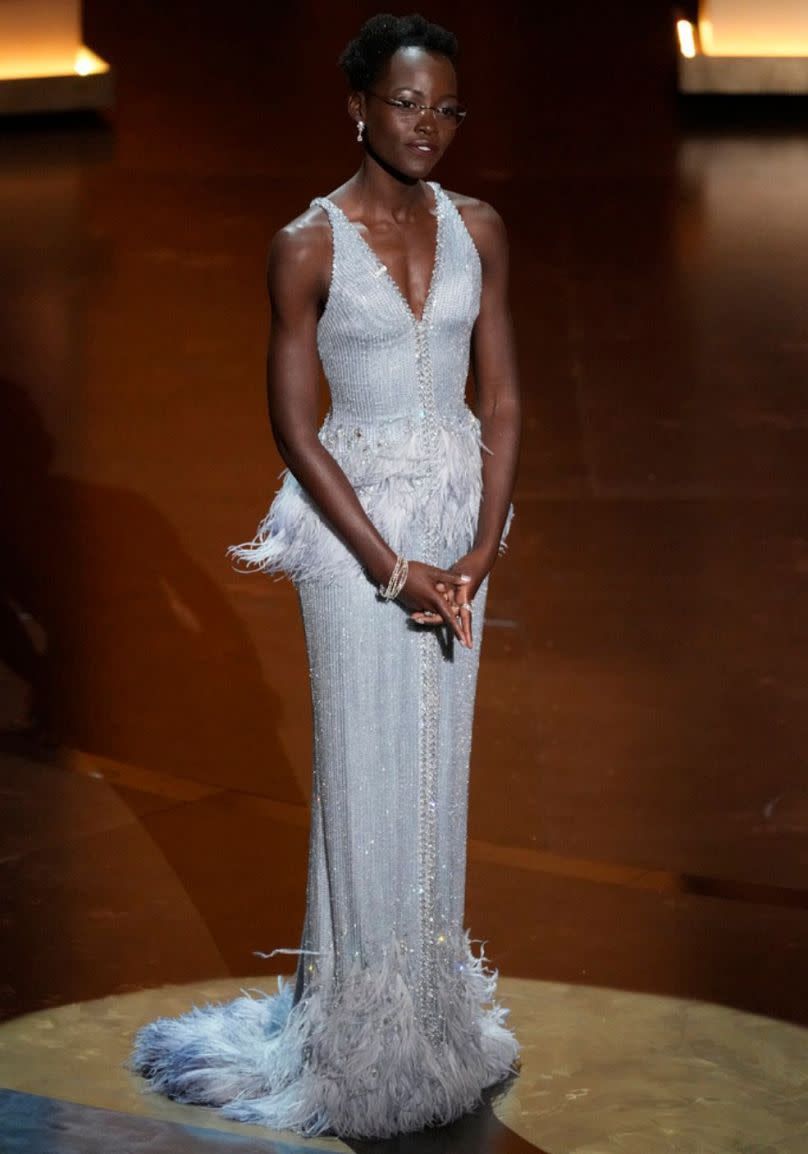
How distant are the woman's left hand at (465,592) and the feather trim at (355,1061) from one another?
586 mm

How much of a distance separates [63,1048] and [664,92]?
29.6ft

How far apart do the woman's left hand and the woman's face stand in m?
0.66

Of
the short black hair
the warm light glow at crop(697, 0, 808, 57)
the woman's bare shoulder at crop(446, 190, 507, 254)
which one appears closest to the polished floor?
the warm light glow at crop(697, 0, 808, 57)

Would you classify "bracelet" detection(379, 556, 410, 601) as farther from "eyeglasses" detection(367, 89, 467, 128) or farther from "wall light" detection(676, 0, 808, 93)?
"wall light" detection(676, 0, 808, 93)

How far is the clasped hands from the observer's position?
10.7ft

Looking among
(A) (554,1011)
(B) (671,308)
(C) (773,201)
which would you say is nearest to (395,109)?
(A) (554,1011)

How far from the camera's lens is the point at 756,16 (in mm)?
11016

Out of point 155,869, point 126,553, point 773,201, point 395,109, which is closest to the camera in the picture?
point 395,109

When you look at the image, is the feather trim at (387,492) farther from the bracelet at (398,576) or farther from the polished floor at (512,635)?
the polished floor at (512,635)

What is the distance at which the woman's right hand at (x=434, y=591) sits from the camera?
3.25 m

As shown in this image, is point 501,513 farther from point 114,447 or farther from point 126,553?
point 114,447

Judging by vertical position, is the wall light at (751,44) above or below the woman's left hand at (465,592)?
below

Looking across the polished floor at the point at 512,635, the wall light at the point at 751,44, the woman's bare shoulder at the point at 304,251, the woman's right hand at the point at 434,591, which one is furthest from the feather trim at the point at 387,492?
the wall light at the point at 751,44

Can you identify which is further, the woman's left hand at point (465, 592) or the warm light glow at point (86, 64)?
the warm light glow at point (86, 64)
